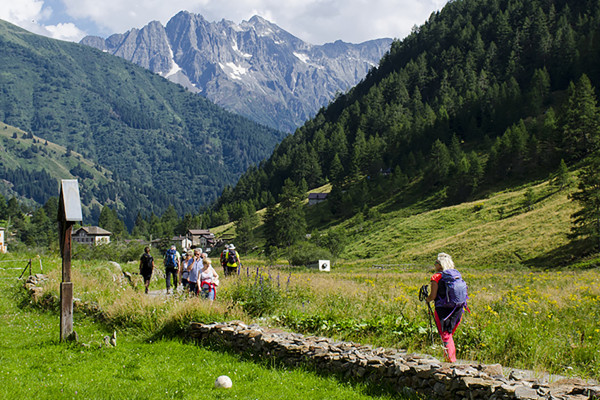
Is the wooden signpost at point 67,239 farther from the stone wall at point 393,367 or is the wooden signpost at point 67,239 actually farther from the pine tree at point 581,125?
the pine tree at point 581,125

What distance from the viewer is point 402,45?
7018 inches

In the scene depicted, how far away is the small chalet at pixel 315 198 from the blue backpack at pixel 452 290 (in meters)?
112

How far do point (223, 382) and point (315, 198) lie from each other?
4514 inches

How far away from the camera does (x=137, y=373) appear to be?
8352 mm

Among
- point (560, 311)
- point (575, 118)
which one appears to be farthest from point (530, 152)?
point (560, 311)

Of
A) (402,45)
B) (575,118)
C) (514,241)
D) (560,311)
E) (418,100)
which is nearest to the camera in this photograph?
(560,311)

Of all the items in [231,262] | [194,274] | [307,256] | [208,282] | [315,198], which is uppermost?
[315,198]

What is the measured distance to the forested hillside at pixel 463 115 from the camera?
82.1m

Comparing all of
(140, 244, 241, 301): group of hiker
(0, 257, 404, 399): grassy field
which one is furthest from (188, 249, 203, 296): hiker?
(0, 257, 404, 399): grassy field

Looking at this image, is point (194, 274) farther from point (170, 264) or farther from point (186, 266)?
point (170, 264)

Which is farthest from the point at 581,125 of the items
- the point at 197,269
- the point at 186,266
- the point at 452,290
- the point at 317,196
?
the point at 452,290

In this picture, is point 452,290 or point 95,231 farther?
point 95,231

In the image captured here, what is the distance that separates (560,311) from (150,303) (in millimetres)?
9895

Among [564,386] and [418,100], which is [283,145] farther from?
[564,386]
